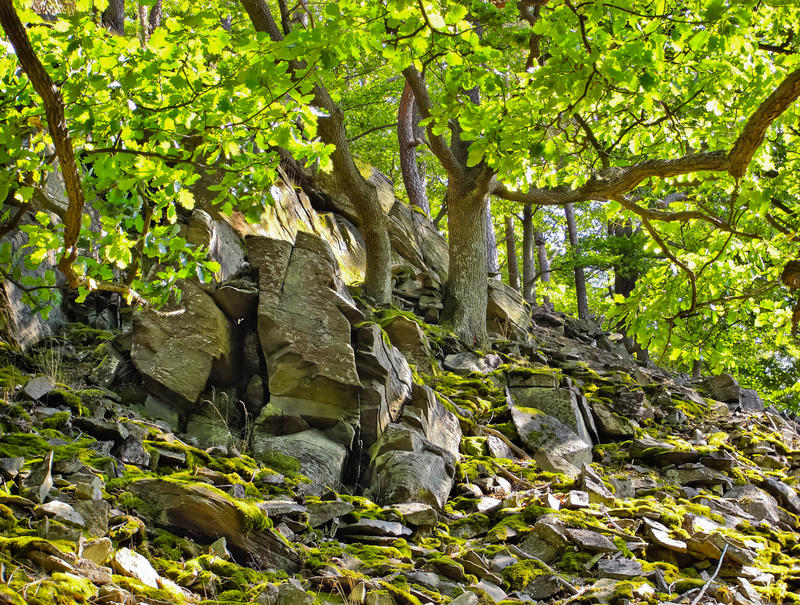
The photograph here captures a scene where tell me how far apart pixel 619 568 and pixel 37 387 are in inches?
206

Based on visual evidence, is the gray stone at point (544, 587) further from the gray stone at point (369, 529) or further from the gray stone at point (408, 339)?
the gray stone at point (408, 339)

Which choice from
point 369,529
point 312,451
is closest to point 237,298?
point 312,451

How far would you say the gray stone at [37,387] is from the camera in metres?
5.45

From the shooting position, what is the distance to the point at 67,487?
4004 mm

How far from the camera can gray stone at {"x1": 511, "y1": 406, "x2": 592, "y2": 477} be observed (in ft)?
25.5

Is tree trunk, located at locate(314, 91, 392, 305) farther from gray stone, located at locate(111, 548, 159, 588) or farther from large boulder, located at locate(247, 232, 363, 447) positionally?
gray stone, located at locate(111, 548, 159, 588)

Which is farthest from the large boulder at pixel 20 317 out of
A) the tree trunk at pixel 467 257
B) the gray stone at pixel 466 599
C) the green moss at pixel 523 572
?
the tree trunk at pixel 467 257

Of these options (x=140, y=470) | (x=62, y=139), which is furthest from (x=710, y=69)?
(x=140, y=470)

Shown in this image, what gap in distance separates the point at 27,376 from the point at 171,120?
9.21 ft

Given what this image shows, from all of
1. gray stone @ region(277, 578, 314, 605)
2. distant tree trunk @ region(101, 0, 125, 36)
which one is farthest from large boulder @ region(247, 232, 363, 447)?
distant tree trunk @ region(101, 0, 125, 36)

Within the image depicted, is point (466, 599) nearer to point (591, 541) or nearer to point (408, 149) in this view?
point (591, 541)

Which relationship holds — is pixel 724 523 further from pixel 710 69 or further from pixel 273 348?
pixel 273 348

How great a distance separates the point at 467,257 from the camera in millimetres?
12312

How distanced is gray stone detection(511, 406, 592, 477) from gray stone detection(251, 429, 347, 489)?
2.75 m
